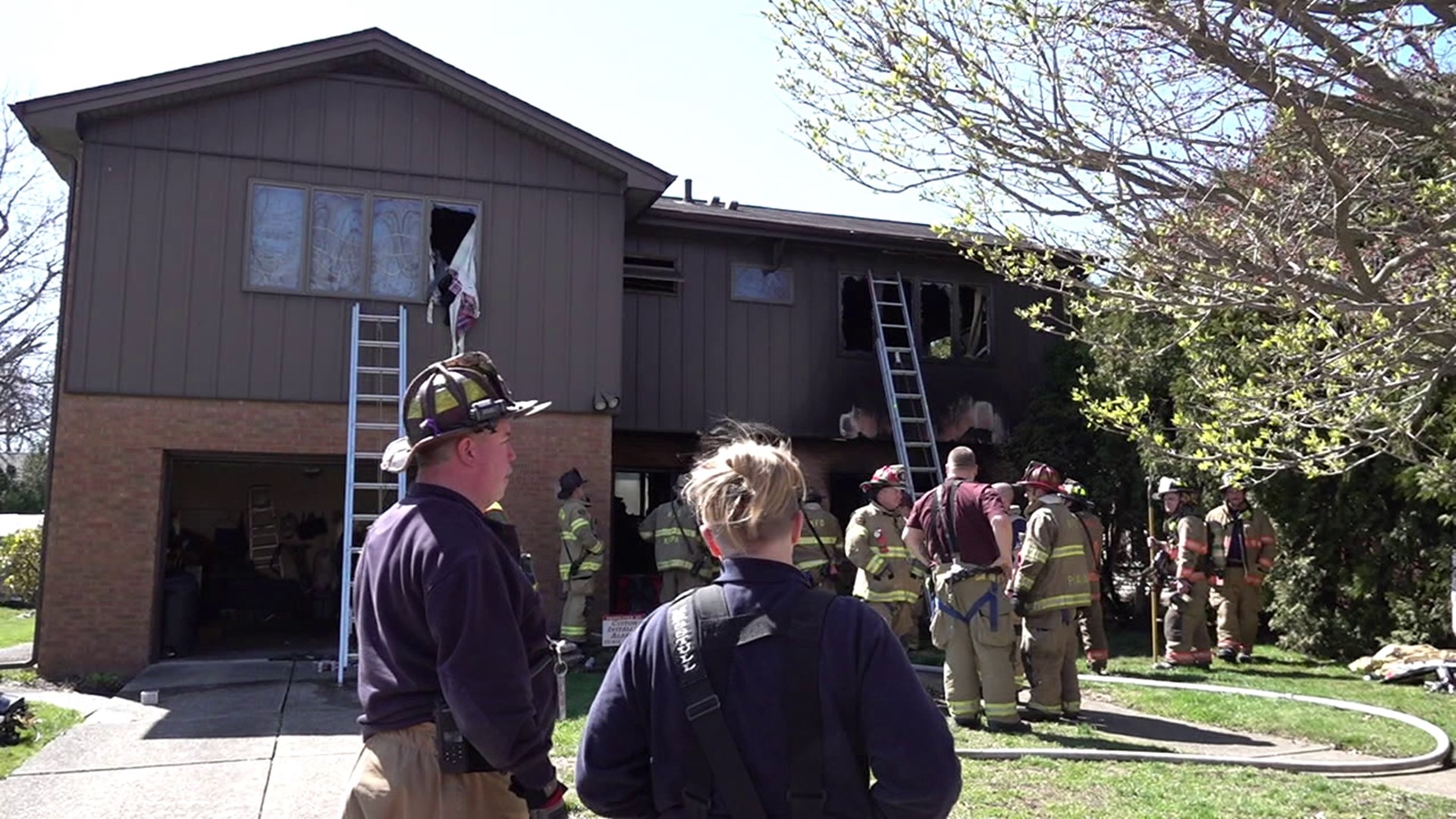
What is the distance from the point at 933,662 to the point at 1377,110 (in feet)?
26.1

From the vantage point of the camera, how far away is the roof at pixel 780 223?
48.9 ft

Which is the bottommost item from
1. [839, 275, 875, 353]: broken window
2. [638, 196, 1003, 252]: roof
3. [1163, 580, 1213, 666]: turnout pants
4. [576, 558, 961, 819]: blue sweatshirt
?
[1163, 580, 1213, 666]: turnout pants

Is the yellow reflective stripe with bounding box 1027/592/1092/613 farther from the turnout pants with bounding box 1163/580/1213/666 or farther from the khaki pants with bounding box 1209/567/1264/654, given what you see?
the khaki pants with bounding box 1209/567/1264/654

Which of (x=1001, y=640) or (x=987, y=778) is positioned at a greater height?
(x=1001, y=640)

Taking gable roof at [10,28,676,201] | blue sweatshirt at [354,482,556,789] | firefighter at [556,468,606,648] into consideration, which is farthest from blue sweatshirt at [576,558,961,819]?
gable roof at [10,28,676,201]

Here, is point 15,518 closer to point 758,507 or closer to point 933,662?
point 933,662

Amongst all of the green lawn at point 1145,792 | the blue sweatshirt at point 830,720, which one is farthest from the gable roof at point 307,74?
the blue sweatshirt at point 830,720

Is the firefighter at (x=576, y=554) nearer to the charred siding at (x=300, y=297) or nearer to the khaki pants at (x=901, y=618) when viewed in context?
the charred siding at (x=300, y=297)

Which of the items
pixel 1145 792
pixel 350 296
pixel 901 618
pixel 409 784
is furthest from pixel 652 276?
pixel 409 784

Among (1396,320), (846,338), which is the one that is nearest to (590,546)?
(846,338)

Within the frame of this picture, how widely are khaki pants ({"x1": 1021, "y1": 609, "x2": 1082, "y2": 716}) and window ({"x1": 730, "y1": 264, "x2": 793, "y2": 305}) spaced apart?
761 centimetres

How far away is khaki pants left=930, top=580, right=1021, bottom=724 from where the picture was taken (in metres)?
8.02

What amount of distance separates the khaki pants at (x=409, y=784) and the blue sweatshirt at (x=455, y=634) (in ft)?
Result: 0.17

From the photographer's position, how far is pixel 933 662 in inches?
473
